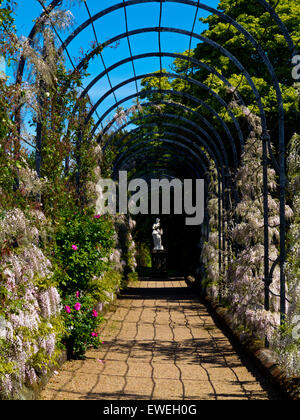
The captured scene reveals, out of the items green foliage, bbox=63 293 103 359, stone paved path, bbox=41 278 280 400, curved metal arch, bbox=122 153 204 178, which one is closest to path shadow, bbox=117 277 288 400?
stone paved path, bbox=41 278 280 400

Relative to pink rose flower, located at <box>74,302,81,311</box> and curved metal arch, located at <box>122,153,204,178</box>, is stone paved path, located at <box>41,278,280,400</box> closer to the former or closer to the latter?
pink rose flower, located at <box>74,302,81,311</box>

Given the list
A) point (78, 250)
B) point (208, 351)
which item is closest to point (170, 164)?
point (208, 351)

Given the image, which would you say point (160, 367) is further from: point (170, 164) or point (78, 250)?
point (170, 164)

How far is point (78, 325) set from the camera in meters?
6.00

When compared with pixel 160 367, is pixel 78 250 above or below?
above

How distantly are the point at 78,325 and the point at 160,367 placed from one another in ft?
3.36

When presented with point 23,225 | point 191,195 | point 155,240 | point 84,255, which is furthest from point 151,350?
point 155,240

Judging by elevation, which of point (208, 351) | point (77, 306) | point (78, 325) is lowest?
point (208, 351)

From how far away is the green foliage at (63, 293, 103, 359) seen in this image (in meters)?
5.89

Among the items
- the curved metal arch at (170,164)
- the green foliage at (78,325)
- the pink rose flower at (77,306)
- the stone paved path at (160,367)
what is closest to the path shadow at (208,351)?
the stone paved path at (160,367)

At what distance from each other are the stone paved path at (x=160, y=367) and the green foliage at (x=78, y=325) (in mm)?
183

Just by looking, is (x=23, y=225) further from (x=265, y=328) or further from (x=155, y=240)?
(x=155, y=240)
